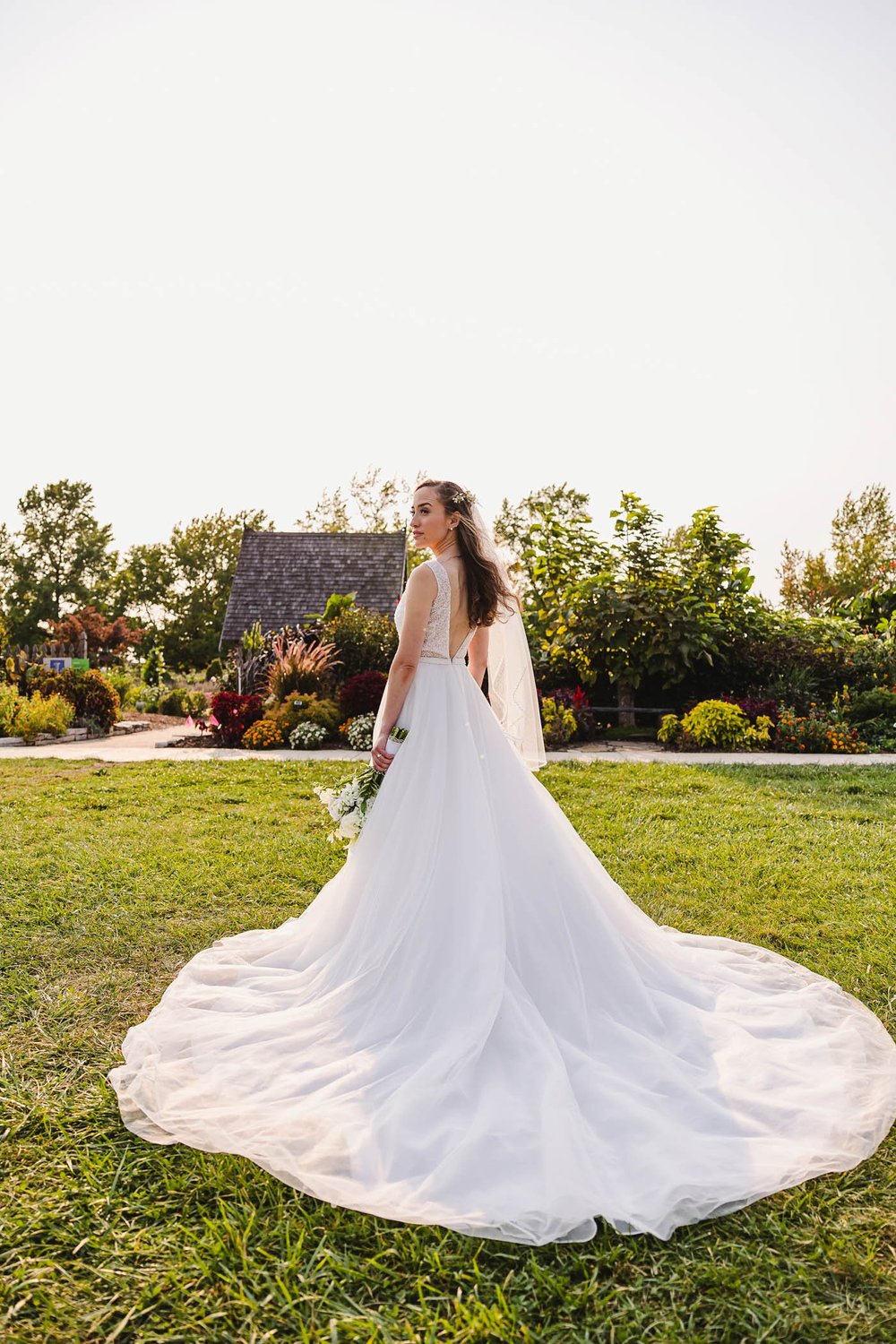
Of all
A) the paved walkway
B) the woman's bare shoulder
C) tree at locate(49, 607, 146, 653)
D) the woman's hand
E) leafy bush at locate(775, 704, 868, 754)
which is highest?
tree at locate(49, 607, 146, 653)

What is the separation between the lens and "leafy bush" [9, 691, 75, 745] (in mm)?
13906

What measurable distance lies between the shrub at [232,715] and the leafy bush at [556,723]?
4354mm

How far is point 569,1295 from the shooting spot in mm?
2129

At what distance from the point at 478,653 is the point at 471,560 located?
64cm

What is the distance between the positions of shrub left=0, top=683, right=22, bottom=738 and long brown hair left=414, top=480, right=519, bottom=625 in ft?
40.8

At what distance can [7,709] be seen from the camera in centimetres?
1421

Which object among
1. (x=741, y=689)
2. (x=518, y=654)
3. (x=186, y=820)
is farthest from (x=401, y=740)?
(x=741, y=689)

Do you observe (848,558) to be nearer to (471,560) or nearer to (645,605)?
(645,605)

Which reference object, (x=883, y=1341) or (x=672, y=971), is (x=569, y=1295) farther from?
(x=672, y=971)

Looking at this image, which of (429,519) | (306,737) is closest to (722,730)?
(306,737)

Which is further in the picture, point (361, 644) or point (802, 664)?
point (361, 644)

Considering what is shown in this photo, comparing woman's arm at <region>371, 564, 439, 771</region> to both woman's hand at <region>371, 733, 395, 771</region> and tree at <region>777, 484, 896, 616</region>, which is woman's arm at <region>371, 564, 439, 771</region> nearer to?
woman's hand at <region>371, 733, 395, 771</region>

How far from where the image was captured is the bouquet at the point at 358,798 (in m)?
3.97

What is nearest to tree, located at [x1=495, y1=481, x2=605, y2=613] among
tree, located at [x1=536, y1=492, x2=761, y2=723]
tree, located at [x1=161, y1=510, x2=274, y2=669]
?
tree, located at [x1=536, y1=492, x2=761, y2=723]
